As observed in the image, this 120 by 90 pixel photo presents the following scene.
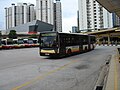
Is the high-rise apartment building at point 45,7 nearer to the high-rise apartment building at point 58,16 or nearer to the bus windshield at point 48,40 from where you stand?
the high-rise apartment building at point 58,16

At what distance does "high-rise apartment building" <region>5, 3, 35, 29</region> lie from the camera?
14575cm

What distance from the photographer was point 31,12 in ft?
488

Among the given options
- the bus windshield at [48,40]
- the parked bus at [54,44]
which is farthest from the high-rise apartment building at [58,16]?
the bus windshield at [48,40]

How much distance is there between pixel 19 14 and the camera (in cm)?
14675

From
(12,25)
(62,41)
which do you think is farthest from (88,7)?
(62,41)

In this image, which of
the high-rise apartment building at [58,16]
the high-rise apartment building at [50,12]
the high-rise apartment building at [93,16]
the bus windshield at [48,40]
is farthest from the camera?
the high-rise apartment building at [58,16]

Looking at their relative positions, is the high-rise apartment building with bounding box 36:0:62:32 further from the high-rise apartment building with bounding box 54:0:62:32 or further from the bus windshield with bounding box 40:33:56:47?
the bus windshield with bounding box 40:33:56:47

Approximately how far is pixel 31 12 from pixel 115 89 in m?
145

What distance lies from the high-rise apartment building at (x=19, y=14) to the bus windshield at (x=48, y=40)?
126937 millimetres

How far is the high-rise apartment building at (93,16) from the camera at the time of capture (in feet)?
447

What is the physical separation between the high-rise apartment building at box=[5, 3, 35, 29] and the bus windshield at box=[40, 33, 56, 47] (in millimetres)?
126937

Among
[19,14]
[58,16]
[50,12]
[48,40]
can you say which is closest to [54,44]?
[48,40]

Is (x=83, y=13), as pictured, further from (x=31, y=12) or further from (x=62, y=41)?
(x=62, y=41)

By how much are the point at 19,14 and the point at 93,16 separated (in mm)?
48597
